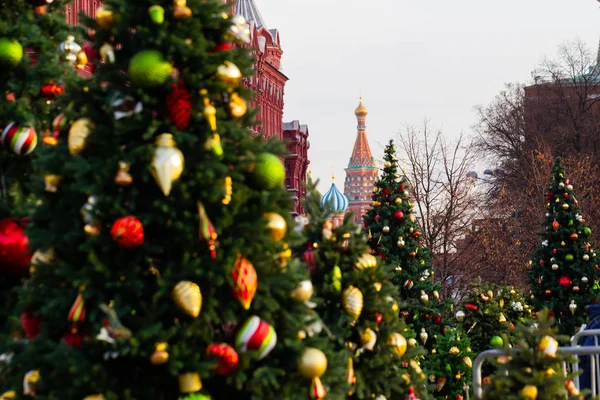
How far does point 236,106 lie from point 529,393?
7.97 ft

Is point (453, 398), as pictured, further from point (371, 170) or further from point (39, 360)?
point (371, 170)

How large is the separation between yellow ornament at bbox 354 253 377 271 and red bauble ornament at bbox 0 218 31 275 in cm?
226

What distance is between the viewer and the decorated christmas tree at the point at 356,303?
713 cm

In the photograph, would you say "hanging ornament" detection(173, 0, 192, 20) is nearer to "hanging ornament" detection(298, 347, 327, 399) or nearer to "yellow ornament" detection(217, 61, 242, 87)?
"yellow ornament" detection(217, 61, 242, 87)

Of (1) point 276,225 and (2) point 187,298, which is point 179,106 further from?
(2) point 187,298

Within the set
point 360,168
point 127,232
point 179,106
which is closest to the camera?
point 127,232

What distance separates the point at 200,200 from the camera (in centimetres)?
566

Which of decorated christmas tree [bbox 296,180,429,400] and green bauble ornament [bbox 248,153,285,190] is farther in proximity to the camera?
decorated christmas tree [bbox 296,180,429,400]

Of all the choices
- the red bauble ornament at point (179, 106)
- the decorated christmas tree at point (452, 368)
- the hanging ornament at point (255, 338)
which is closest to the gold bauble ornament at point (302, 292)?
the hanging ornament at point (255, 338)

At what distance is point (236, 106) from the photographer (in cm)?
595

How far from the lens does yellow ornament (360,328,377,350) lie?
23.6 feet

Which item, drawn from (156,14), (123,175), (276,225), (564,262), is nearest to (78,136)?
(123,175)

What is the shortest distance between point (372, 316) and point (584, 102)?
39985mm

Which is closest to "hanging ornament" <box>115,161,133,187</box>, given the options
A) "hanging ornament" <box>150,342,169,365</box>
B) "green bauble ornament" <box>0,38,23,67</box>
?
"hanging ornament" <box>150,342,169,365</box>
